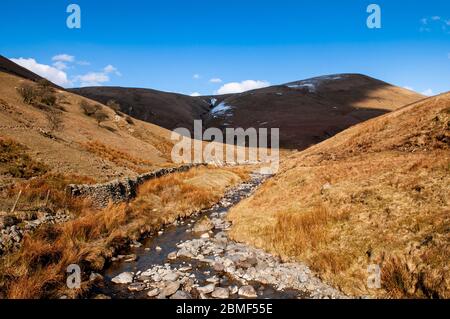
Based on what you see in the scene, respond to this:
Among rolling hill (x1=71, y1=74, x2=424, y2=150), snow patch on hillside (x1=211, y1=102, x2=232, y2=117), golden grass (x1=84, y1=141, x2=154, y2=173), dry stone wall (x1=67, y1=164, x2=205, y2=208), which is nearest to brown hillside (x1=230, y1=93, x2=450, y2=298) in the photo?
dry stone wall (x1=67, y1=164, x2=205, y2=208)

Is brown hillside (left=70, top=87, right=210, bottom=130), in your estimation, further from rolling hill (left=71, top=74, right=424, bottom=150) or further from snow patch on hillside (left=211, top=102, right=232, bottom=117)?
snow patch on hillside (left=211, top=102, right=232, bottom=117)

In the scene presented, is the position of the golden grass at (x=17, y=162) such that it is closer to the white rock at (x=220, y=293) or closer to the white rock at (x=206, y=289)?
the white rock at (x=206, y=289)

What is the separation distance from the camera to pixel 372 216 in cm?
1323

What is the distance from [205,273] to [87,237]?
262 inches

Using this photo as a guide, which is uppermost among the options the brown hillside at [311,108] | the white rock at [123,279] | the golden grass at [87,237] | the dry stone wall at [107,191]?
the brown hillside at [311,108]

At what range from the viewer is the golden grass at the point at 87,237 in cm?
1070

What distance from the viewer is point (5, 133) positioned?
31.2 m

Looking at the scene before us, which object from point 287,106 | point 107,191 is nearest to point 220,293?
point 107,191

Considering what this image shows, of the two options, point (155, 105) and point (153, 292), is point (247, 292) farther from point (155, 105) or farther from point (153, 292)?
point (155, 105)

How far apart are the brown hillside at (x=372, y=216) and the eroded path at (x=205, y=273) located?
94 cm

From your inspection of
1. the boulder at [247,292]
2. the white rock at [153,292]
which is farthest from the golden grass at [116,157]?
the boulder at [247,292]

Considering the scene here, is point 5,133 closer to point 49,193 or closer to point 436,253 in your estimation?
point 49,193

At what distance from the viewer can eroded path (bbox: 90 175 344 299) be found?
10992mm

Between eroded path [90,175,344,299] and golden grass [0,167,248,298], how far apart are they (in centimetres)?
114
